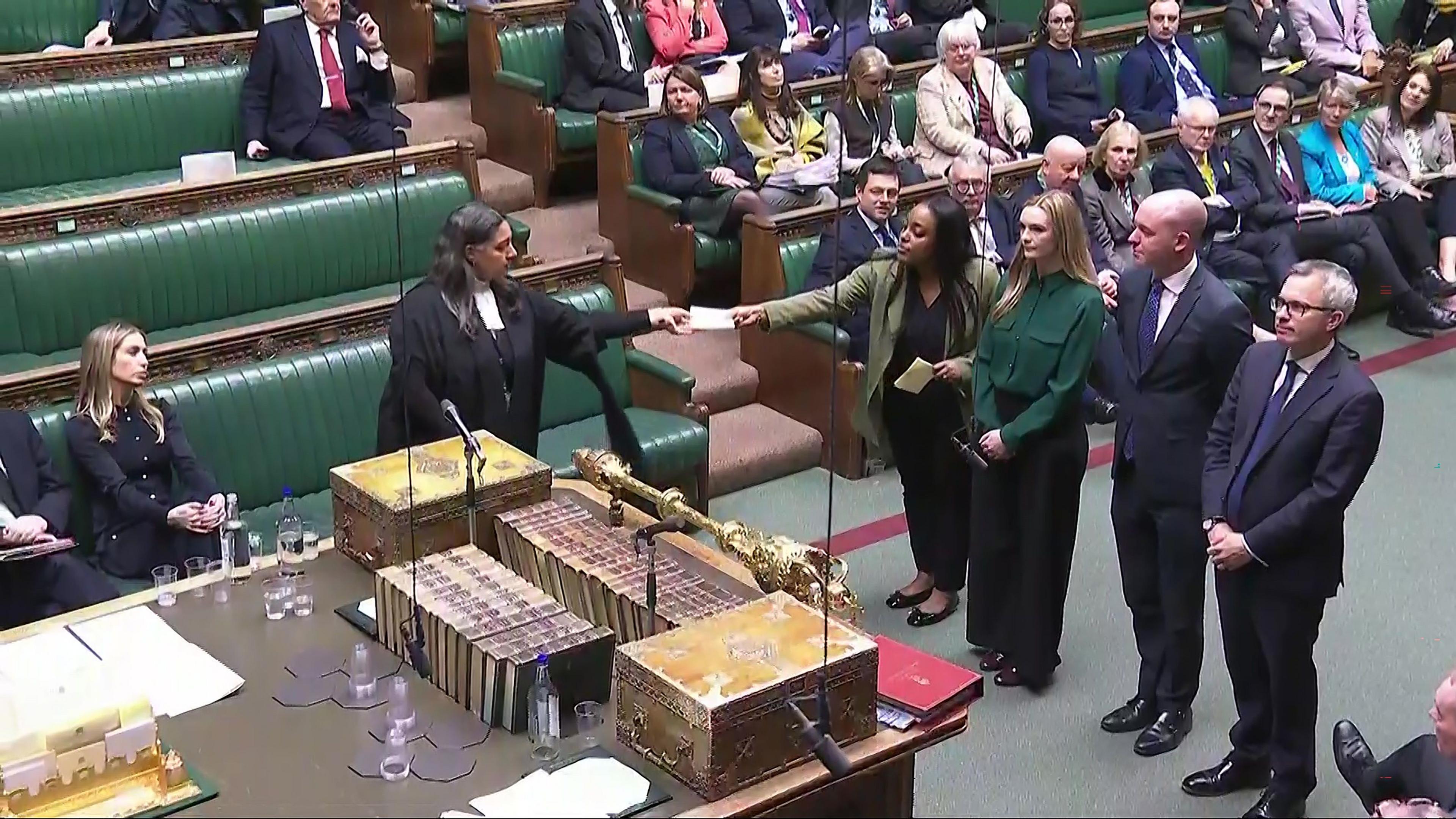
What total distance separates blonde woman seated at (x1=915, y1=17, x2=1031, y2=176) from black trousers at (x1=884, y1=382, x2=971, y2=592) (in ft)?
7.39

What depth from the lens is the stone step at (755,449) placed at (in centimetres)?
588

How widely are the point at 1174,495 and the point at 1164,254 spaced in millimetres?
568

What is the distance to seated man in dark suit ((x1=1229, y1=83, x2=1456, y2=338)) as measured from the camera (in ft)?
23.1

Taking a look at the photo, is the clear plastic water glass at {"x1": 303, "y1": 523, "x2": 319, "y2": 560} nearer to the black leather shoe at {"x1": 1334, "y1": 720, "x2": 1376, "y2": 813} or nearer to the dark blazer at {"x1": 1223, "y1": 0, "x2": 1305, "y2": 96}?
the black leather shoe at {"x1": 1334, "y1": 720, "x2": 1376, "y2": 813}

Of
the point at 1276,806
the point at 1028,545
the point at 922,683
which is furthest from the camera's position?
the point at 1028,545

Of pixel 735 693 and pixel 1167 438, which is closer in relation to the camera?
pixel 735 693

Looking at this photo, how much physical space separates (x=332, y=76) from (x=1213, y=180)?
329 cm

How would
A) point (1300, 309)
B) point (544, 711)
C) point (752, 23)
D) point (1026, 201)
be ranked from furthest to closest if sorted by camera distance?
point (752, 23) → point (1026, 201) → point (1300, 309) → point (544, 711)

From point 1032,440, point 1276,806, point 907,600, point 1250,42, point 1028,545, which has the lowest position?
point 907,600

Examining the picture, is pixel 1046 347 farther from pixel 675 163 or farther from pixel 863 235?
pixel 675 163

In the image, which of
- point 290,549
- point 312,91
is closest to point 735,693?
point 290,549

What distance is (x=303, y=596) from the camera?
3.64 metres

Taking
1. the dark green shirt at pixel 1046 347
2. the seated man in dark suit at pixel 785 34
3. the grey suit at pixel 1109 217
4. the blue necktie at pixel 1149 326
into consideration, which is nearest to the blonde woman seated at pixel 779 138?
the seated man in dark suit at pixel 785 34

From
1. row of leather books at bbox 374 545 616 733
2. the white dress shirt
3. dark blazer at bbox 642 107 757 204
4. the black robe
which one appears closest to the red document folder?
row of leather books at bbox 374 545 616 733
